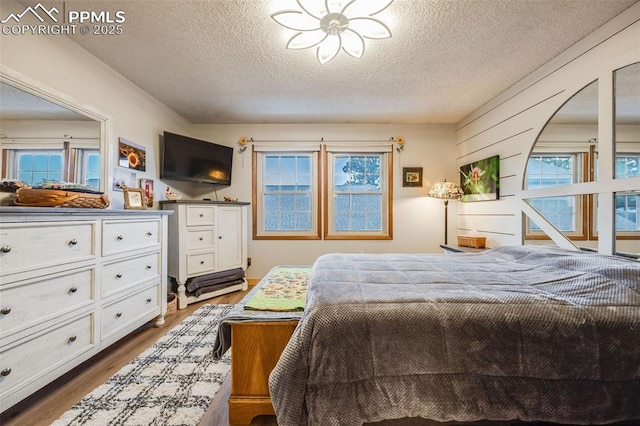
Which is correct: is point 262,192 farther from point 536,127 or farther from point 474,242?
point 536,127

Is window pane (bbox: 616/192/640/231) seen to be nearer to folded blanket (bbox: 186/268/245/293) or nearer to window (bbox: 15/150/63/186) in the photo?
folded blanket (bbox: 186/268/245/293)

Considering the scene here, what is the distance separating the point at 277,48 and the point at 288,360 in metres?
2.16

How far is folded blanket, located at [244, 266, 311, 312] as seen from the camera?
1329mm

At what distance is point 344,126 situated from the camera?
12.4 ft

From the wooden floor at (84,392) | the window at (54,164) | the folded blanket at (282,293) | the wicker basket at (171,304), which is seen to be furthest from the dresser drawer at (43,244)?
the wicker basket at (171,304)

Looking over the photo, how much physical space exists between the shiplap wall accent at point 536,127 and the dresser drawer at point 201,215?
3291mm

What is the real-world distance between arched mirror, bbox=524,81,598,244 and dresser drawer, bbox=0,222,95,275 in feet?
11.4

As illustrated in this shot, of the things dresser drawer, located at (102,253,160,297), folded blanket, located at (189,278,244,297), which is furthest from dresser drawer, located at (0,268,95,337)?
folded blanket, located at (189,278,244,297)

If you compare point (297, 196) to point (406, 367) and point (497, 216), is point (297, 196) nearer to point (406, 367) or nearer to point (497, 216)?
point (497, 216)

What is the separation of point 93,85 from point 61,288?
173 cm

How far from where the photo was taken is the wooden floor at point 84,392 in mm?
1310

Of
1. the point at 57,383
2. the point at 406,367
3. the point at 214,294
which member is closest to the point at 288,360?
the point at 406,367

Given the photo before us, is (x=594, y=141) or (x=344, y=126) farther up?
(x=344, y=126)

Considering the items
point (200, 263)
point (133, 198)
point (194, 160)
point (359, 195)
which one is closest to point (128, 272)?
point (133, 198)
